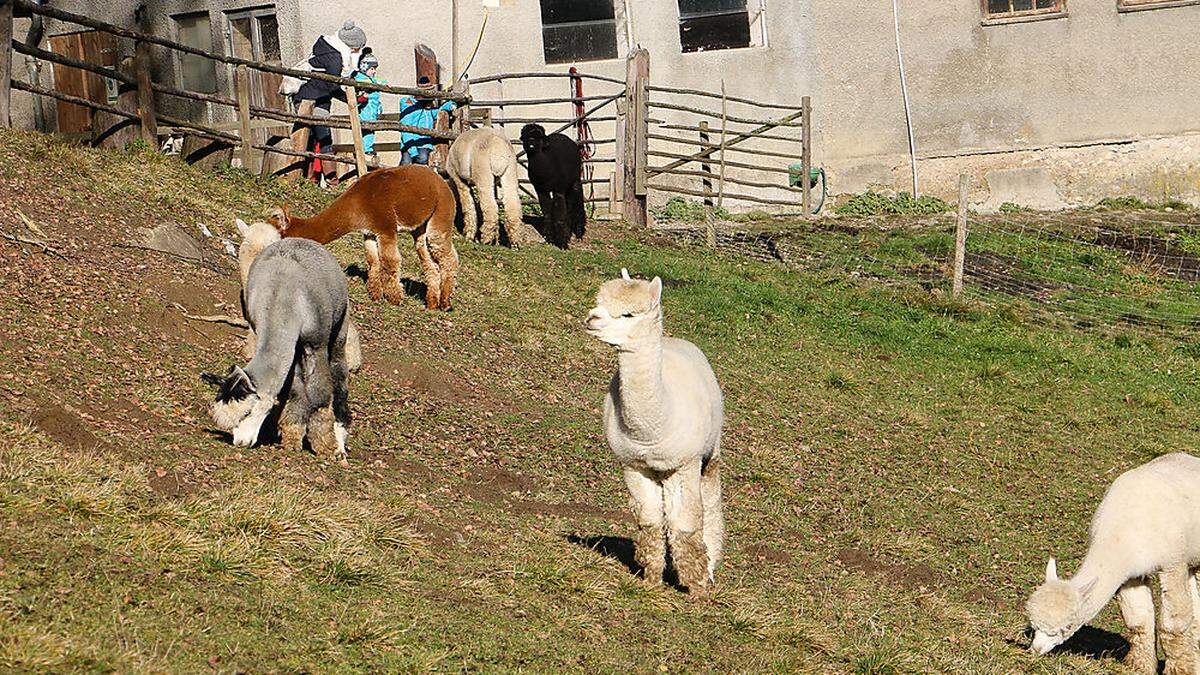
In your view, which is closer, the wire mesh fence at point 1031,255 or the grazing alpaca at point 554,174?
the wire mesh fence at point 1031,255

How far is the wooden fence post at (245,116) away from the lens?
55.3 ft

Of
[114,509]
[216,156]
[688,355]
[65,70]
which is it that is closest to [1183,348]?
[688,355]

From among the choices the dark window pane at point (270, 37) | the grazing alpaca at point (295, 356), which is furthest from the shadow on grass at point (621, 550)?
the dark window pane at point (270, 37)

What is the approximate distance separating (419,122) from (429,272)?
6.21m

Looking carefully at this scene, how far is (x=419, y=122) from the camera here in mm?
19703

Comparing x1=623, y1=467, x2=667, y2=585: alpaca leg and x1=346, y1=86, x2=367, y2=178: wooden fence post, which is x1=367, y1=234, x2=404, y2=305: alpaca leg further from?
x1=623, y1=467, x2=667, y2=585: alpaca leg

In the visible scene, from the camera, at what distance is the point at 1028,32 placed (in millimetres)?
23203

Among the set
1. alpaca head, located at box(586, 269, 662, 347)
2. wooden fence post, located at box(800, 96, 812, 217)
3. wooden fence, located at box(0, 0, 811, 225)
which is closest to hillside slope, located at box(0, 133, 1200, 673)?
wooden fence, located at box(0, 0, 811, 225)

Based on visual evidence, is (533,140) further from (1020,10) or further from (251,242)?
(1020,10)

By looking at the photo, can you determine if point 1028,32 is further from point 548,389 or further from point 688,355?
point 688,355

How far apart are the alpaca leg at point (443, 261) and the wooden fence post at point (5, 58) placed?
189 inches

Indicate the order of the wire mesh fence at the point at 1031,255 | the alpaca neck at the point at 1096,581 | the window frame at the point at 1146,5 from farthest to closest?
the window frame at the point at 1146,5
the wire mesh fence at the point at 1031,255
the alpaca neck at the point at 1096,581

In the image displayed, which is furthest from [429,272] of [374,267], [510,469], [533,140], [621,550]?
[621,550]

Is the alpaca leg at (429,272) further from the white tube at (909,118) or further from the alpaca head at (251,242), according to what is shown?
the white tube at (909,118)
